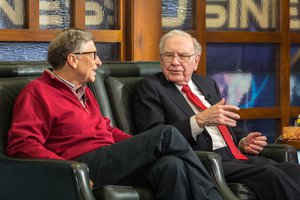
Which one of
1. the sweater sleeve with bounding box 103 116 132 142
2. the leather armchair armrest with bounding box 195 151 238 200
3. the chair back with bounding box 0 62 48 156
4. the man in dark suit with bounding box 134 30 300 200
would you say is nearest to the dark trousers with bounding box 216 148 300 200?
the man in dark suit with bounding box 134 30 300 200

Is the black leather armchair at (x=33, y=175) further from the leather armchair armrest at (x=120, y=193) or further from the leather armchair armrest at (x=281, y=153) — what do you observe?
the leather armchair armrest at (x=281, y=153)

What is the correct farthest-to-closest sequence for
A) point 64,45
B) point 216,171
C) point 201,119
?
point 201,119 < point 64,45 < point 216,171

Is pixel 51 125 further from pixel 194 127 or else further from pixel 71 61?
pixel 194 127

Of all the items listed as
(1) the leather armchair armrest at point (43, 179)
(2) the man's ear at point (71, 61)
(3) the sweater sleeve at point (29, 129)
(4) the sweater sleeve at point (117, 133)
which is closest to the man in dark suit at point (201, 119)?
(4) the sweater sleeve at point (117, 133)

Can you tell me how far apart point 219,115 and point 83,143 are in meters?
0.63

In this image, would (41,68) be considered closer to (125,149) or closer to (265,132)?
(125,149)

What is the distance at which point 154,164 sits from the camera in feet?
10.6

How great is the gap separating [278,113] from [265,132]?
153 millimetres

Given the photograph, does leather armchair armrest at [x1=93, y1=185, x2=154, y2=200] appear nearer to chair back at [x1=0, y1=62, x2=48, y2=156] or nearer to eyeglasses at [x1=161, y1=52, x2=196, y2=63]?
chair back at [x1=0, y1=62, x2=48, y2=156]

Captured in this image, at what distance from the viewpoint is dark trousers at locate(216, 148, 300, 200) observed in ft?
11.4

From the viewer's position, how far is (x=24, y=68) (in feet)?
11.9

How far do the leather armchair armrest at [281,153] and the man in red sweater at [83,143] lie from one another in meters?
0.74

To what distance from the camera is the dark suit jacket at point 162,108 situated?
377 cm

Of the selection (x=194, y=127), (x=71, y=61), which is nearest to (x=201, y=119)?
(x=194, y=127)
